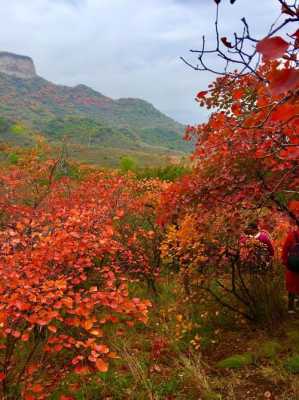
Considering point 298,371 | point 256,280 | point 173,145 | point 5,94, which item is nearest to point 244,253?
point 256,280

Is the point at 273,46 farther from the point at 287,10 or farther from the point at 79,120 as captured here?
the point at 79,120

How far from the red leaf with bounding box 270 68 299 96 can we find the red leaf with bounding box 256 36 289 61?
5cm

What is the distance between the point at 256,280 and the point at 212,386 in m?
1.91

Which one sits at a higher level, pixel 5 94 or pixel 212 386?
pixel 5 94

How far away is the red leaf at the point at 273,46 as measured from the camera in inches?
41.9

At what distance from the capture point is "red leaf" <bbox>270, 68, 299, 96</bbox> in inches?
41.8

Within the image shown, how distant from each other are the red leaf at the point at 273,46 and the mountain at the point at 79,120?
85597 mm

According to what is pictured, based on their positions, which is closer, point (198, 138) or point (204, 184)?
point (204, 184)

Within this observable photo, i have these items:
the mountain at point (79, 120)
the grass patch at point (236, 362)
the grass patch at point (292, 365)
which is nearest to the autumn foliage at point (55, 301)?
the grass patch at point (236, 362)

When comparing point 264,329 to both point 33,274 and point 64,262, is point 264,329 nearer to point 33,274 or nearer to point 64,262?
point 64,262

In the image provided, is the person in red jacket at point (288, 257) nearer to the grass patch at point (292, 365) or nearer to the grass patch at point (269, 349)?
the grass patch at point (269, 349)

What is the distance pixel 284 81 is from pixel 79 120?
128588 millimetres

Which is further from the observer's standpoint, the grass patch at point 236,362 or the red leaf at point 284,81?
the grass patch at point 236,362

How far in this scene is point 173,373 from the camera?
5.14m
